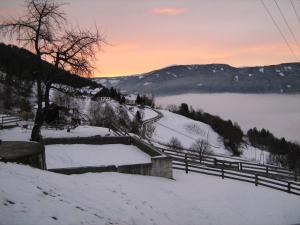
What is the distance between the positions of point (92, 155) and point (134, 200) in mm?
8267

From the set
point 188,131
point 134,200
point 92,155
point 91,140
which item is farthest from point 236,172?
point 188,131

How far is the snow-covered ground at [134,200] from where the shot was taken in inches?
384

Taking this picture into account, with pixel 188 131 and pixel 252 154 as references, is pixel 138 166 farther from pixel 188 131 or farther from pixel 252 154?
pixel 252 154

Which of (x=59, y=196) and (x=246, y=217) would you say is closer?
(x=59, y=196)

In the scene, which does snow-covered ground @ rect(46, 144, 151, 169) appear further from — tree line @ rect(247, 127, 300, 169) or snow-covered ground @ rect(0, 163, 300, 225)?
tree line @ rect(247, 127, 300, 169)

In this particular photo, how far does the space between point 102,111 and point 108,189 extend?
58321 mm

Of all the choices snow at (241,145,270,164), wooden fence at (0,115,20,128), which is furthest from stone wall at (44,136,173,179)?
snow at (241,145,270,164)

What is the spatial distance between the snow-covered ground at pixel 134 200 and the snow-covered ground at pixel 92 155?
2.58 meters

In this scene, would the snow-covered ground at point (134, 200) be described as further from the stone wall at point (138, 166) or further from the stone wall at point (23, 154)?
the stone wall at point (23, 154)

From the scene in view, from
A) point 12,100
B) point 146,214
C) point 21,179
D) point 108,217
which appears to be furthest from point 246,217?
point 12,100

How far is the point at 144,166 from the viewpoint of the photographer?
61.0 feet

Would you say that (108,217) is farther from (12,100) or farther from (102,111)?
(12,100)

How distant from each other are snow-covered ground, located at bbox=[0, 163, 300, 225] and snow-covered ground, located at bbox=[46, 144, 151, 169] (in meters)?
2.58

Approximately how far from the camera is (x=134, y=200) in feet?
45.3
